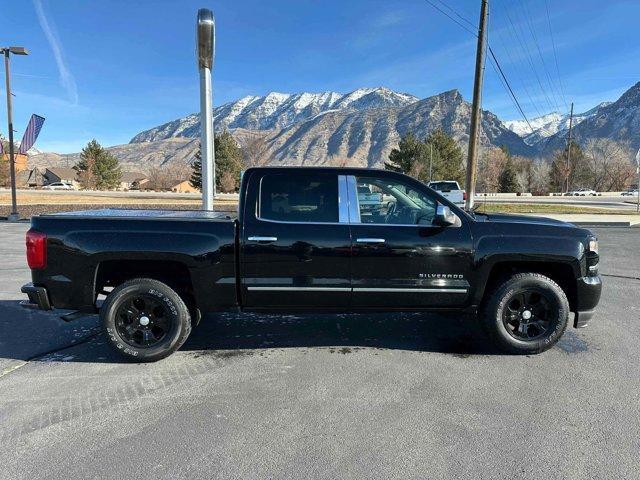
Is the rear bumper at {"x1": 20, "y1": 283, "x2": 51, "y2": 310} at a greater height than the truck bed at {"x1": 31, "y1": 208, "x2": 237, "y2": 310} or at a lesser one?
lesser

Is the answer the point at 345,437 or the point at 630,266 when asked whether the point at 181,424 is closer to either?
the point at 345,437

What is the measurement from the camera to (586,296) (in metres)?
4.46

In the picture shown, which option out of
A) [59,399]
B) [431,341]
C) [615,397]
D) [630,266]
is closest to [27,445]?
[59,399]

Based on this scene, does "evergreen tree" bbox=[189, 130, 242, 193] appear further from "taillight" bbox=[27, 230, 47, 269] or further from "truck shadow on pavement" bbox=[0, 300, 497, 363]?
"taillight" bbox=[27, 230, 47, 269]

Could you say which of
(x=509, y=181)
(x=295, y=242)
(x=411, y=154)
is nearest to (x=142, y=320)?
(x=295, y=242)

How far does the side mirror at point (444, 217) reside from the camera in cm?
413

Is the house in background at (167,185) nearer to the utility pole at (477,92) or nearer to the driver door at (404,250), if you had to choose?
the utility pole at (477,92)

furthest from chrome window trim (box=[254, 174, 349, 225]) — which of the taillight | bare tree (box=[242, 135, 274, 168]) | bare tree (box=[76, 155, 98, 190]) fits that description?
bare tree (box=[76, 155, 98, 190])

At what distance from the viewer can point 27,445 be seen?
2.97 metres

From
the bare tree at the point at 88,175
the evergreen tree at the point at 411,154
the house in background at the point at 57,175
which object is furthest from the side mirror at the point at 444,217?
the house in background at the point at 57,175

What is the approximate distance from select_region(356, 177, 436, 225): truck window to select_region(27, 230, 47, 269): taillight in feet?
9.50

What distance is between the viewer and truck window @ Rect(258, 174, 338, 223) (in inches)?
172

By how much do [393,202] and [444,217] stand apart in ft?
1.82

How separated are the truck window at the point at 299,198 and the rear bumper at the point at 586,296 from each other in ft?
8.05
